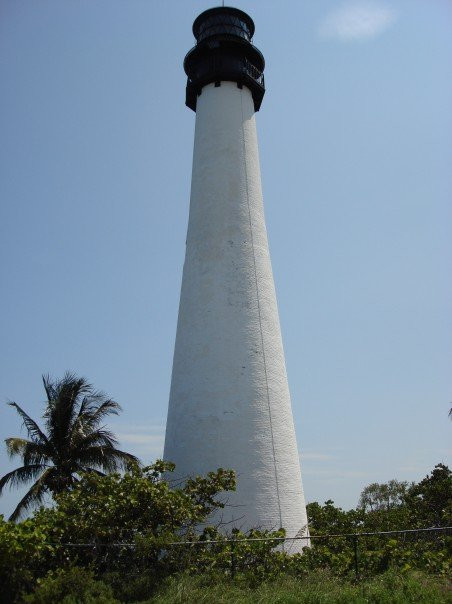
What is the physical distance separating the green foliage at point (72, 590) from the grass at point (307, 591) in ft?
2.68

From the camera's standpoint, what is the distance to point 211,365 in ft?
46.5

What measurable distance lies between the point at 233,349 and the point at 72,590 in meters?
7.41

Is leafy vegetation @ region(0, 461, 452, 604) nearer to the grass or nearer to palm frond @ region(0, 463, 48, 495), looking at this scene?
the grass

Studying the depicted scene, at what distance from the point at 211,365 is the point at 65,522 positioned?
560 centimetres

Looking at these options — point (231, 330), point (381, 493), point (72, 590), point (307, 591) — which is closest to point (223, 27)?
point (231, 330)

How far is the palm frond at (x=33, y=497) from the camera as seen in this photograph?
53.9 feet

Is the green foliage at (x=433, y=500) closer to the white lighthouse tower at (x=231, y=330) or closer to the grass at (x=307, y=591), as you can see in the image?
the white lighthouse tower at (x=231, y=330)

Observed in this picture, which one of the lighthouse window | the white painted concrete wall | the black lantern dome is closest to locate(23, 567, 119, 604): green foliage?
the white painted concrete wall

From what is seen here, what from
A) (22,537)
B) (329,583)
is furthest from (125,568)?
(329,583)

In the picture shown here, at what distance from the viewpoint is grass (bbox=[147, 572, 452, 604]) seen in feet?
27.4

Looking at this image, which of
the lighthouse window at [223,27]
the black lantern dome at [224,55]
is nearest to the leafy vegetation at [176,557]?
the black lantern dome at [224,55]

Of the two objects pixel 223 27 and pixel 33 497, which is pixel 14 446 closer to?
pixel 33 497

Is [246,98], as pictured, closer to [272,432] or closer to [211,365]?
[211,365]

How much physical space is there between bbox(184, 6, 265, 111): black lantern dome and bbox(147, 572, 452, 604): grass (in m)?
15.1
